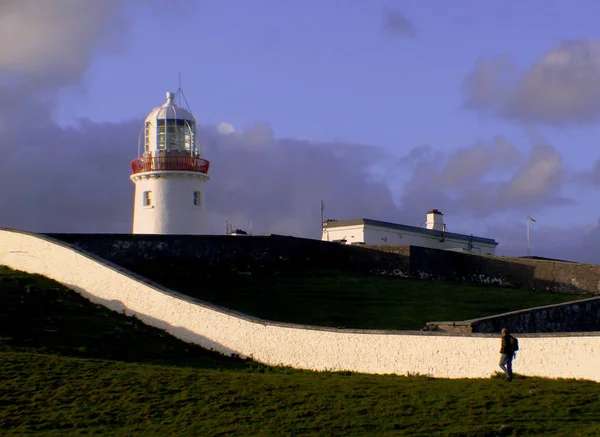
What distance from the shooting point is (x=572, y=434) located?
1406 cm

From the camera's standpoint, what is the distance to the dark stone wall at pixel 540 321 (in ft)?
70.5

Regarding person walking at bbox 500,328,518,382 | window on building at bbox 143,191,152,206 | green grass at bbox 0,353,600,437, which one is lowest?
green grass at bbox 0,353,600,437

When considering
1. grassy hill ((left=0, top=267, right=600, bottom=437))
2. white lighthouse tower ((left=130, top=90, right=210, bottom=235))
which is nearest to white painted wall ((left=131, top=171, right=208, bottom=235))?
white lighthouse tower ((left=130, top=90, right=210, bottom=235))

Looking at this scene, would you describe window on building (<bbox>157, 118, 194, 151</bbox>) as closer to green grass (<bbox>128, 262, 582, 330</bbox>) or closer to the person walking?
green grass (<bbox>128, 262, 582, 330</bbox>)

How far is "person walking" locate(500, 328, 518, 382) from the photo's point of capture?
694 inches

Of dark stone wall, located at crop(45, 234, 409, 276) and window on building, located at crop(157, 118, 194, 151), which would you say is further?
window on building, located at crop(157, 118, 194, 151)

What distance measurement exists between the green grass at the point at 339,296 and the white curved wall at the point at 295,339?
347 centimetres

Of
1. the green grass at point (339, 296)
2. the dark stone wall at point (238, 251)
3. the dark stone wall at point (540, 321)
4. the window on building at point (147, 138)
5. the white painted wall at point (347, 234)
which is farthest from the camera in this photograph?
the white painted wall at point (347, 234)

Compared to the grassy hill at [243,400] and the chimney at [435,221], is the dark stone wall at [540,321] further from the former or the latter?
the chimney at [435,221]

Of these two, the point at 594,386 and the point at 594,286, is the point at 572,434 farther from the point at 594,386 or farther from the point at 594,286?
the point at 594,286

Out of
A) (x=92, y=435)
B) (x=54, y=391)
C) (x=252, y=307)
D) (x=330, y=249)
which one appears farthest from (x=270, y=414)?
(x=330, y=249)

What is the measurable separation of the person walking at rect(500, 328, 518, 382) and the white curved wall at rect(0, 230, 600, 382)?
1.68ft

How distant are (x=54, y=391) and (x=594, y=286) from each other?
25.4 m

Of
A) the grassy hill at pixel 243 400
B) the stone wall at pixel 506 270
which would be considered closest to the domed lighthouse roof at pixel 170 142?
the stone wall at pixel 506 270
